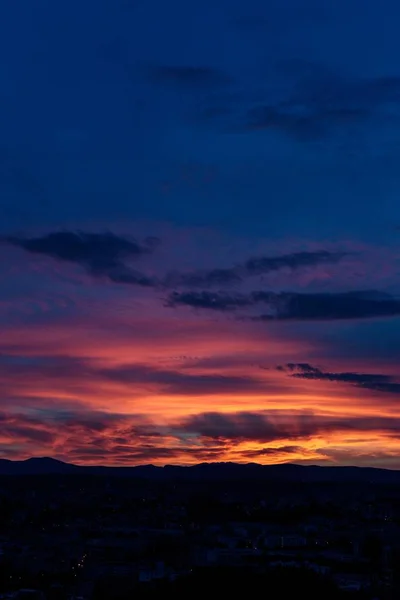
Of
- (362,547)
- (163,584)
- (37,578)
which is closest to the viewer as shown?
(163,584)

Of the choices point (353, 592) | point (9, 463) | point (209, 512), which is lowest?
point (353, 592)

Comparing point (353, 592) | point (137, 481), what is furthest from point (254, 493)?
point (353, 592)

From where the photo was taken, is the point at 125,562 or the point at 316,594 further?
the point at 125,562

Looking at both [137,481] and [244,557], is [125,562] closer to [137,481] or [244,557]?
[244,557]

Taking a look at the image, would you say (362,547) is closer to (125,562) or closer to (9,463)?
(125,562)

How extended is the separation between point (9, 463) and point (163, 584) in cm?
12666

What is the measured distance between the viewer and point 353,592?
A: 41.3 metres

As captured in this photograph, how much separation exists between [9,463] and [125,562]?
106 metres

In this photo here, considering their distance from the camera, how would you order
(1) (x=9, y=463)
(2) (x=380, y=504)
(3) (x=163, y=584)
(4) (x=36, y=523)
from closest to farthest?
(3) (x=163, y=584) → (4) (x=36, y=523) → (2) (x=380, y=504) → (1) (x=9, y=463)

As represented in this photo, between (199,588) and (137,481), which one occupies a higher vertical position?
(137,481)

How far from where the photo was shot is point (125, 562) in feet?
190

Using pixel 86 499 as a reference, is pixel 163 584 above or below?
below

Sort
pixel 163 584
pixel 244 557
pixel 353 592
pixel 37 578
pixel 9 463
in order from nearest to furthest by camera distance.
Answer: pixel 163 584
pixel 353 592
pixel 37 578
pixel 244 557
pixel 9 463

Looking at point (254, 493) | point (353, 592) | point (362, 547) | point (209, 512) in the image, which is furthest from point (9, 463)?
point (353, 592)
